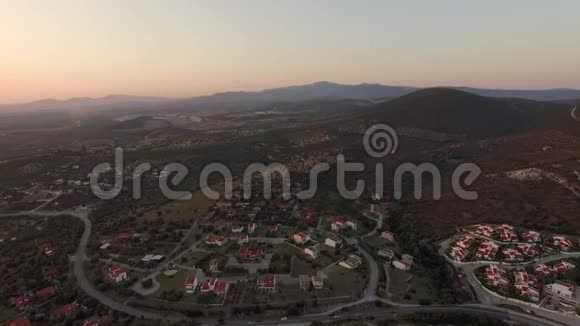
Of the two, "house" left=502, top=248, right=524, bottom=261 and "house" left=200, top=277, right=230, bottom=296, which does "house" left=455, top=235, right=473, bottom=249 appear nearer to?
"house" left=502, top=248, right=524, bottom=261

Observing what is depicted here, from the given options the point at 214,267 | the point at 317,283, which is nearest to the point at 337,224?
the point at 317,283

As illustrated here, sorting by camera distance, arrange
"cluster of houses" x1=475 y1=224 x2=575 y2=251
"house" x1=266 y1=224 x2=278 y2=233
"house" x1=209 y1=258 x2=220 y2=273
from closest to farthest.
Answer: "house" x1=209 y1=258 x2=220 y2=273 → "cluster of houses" x1=475 y1=224 x2=575 y2=251 → "house" x1=266 y1=224 x2=278 y2=233

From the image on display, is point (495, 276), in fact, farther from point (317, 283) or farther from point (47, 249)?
point (47, 249)

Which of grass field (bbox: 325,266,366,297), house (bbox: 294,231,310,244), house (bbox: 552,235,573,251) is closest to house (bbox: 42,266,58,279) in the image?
house (bbox: 294,231,310,244)

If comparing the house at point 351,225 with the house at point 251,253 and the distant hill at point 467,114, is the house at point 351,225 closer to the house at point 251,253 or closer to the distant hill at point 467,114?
the house at point 251,253

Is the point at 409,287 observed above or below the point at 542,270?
below

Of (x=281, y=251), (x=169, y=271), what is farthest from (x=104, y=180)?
(x=281, y=251)
